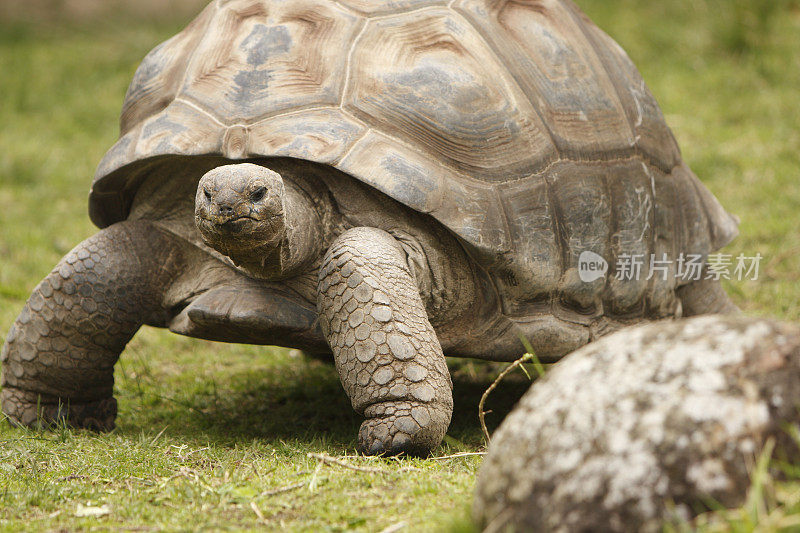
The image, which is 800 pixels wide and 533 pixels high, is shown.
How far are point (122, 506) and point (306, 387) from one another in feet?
6.44

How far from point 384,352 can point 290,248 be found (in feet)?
1.75

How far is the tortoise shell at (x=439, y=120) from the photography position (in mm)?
3297

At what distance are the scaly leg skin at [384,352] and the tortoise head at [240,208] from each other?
0.84 ft

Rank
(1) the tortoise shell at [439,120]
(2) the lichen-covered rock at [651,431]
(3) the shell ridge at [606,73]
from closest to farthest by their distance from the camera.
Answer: (2) the lichen-covered rock at [651,431] → (1) the tortoise shell at [439,120] → (3) the shell ridge at [606,73]

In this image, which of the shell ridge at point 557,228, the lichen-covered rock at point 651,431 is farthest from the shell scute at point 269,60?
the lichen-covered rock at point 651,431

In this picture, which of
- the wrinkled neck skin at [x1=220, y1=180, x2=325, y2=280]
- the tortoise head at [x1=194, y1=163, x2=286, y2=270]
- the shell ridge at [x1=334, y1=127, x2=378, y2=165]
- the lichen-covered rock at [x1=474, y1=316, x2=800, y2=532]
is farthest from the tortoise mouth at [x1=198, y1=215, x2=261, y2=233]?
the lichen-covered rock at [x1=474, y1=316, x2=800, y2=532]

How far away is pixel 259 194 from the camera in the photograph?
2.92 meters

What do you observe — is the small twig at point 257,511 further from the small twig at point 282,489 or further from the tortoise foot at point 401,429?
the tortoise foot at point 401,429

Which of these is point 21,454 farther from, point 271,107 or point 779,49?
point 779,49

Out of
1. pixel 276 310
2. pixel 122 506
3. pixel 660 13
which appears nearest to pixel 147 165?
pixel 276 310

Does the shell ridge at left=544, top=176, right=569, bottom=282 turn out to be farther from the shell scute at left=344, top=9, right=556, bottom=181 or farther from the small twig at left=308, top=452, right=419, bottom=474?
the small twig at left=308, top=452, right=419, bottom=474

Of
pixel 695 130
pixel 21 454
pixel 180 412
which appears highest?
pixel 21 454

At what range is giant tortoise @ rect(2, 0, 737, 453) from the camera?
9.85ft

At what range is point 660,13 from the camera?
9.85 metres
